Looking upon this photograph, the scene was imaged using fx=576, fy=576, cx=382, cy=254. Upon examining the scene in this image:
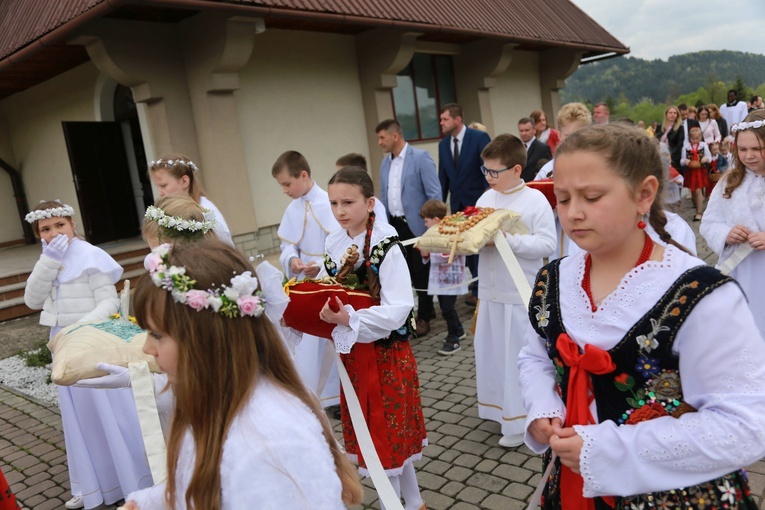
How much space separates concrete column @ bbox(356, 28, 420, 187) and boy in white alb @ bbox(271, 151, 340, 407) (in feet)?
21.4

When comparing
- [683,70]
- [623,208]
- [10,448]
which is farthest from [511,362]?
[683,70]

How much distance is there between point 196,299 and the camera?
1.54 meters

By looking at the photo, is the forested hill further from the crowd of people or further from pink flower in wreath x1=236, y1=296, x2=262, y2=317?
pink flower in wreath x1=236, y1=296, x2=262, y2=317

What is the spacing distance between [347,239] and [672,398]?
1.93 m

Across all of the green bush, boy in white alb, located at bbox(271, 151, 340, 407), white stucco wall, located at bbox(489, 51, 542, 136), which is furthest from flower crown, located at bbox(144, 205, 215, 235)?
white stucco wall, located at bbox(489, 51, 542, 136)

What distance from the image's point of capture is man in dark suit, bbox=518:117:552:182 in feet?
24.5

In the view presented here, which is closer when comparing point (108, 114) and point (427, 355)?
point (427, 355)

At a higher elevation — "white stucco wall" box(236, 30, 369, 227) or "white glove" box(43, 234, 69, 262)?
"white stucco wall" box(236, 30, 369, 227)

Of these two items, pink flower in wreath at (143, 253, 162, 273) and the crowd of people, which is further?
pink flower in wreath at (143, 253, 162, 273)

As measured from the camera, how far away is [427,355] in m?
5.86

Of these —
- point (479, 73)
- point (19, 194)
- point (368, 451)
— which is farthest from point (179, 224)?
point (19, 194)

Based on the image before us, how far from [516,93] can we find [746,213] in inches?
504

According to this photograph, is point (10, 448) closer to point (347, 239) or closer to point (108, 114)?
point (347, 239)

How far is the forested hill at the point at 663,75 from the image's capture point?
292 ft
